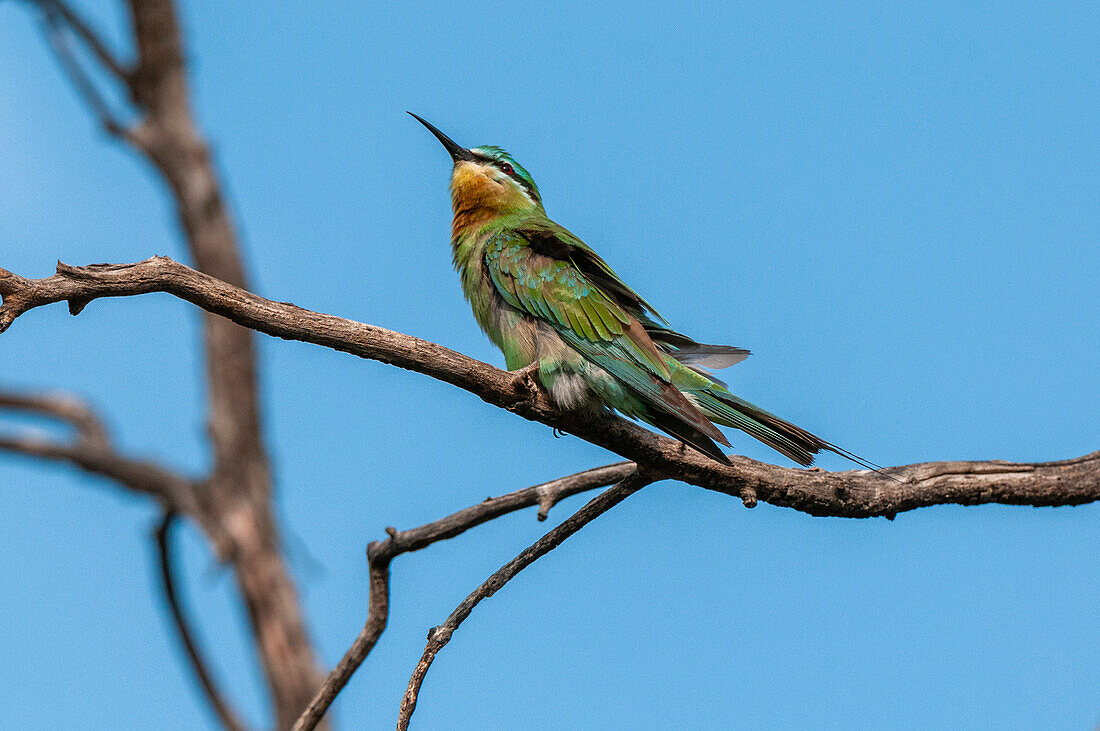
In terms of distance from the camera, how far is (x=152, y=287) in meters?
3.49

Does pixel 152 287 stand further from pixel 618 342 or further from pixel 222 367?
pixel 222 367

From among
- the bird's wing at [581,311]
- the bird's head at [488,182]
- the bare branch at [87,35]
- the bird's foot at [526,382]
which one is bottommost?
the bird's foot at [526,382]

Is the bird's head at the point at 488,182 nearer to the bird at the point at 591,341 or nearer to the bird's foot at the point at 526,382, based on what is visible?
the bird at the point at 591,341

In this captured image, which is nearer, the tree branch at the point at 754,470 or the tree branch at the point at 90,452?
the tree branch at the point at 754,470

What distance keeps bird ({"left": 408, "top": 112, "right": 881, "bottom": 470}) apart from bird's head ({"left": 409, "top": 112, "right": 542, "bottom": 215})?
219mm

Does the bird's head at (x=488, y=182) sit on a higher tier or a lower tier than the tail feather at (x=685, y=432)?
higher

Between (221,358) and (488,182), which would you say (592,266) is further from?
(221,358)

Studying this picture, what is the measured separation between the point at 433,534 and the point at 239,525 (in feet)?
22.7

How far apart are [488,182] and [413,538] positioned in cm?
255

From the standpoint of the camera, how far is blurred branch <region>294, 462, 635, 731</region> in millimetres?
4270

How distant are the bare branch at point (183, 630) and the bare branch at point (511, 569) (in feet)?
12.5

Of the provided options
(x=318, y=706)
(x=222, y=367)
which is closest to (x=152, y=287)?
(x=318, y=706)

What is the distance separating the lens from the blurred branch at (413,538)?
14.0ft

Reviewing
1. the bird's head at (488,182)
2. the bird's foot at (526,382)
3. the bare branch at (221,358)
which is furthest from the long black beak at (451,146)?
the bare branch at (221,358)
